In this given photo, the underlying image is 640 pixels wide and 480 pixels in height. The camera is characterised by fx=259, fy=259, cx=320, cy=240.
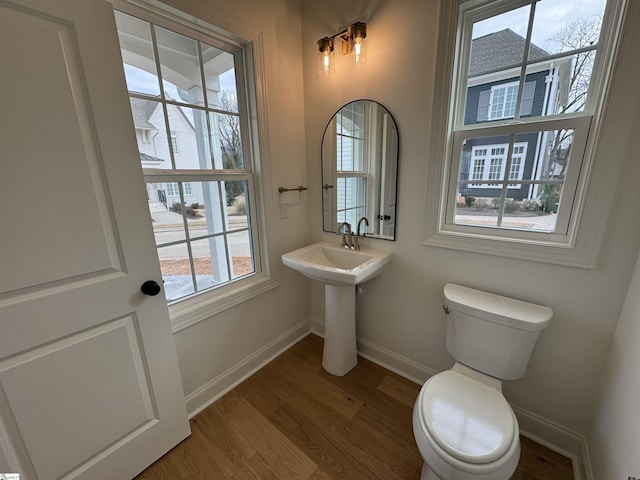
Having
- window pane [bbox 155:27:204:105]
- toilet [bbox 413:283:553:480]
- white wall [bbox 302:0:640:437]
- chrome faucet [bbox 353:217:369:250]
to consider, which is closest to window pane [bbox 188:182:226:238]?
window pane [bbox 155:27:204:105]

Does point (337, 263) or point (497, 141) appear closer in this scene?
point (497, 141)

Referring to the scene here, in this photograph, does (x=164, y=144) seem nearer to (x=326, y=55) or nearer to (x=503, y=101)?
(x=326, y=55)

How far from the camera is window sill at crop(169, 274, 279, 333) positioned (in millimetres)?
1375

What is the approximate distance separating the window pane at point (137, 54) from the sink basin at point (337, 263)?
1112 millimetres

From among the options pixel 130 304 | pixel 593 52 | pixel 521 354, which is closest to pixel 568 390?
pixel 521 354

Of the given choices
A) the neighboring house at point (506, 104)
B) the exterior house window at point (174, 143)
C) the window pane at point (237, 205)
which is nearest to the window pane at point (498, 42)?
the neighboring house at point (506, 104)

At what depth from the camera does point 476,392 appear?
1076 mm

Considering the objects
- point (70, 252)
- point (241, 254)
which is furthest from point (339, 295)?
point (70, 252)

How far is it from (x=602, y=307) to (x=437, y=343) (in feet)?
2.49

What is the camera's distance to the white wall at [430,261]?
1010mm

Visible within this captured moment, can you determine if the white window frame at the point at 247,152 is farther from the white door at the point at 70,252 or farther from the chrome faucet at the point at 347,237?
the chrome faucet at the point at 347,237

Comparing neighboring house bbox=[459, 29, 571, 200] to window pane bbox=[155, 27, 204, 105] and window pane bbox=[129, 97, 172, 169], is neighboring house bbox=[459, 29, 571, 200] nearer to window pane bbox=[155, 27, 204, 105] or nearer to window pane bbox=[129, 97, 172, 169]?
window pane bbox=[155, 27, 204, 105]

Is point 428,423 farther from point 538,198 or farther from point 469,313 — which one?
point 538,198

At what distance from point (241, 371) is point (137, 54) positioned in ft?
6.00
